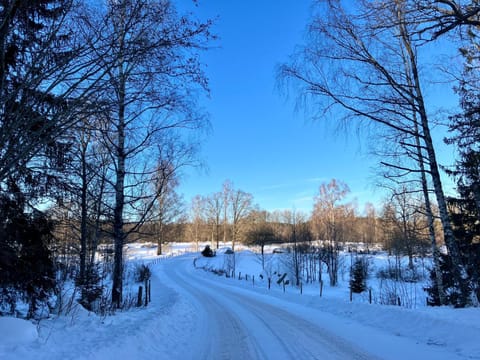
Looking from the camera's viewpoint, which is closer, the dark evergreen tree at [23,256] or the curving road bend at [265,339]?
the curving road bend at [265,339]

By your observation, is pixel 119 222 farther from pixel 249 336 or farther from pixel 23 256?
pixel 249 336

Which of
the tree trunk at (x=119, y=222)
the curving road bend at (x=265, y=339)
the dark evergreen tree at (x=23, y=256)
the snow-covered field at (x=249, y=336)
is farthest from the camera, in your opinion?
the tree trunk at (x=119, y=222)

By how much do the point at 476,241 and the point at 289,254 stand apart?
19981mm

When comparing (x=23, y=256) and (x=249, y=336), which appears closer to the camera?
(x=23, y=256)

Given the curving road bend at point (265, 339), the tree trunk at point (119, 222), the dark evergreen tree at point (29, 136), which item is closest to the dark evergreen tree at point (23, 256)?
the dark evergreen tree at point (29, 136)

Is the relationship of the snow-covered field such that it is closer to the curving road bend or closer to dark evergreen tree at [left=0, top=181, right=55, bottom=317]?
the curving road bend

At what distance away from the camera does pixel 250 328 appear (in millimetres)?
7848

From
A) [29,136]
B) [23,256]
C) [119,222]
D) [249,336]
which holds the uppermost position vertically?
[29,136]

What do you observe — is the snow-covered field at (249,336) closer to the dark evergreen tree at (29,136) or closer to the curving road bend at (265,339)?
the curving road bend at (265,339)

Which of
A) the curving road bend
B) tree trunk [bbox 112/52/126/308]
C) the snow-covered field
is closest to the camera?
the snow-covered field

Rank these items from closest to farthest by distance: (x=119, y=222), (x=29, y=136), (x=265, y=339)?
(x=29, y=136)
(x=265, y=339)
(x=119, y=222)

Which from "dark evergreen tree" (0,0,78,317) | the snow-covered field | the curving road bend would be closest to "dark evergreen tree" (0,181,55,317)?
"dark evergreen tree" (0,0,78,317)

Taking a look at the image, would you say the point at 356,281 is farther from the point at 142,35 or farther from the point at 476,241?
the point at 142,35

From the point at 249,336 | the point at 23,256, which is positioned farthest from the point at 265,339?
the point at 23,256
